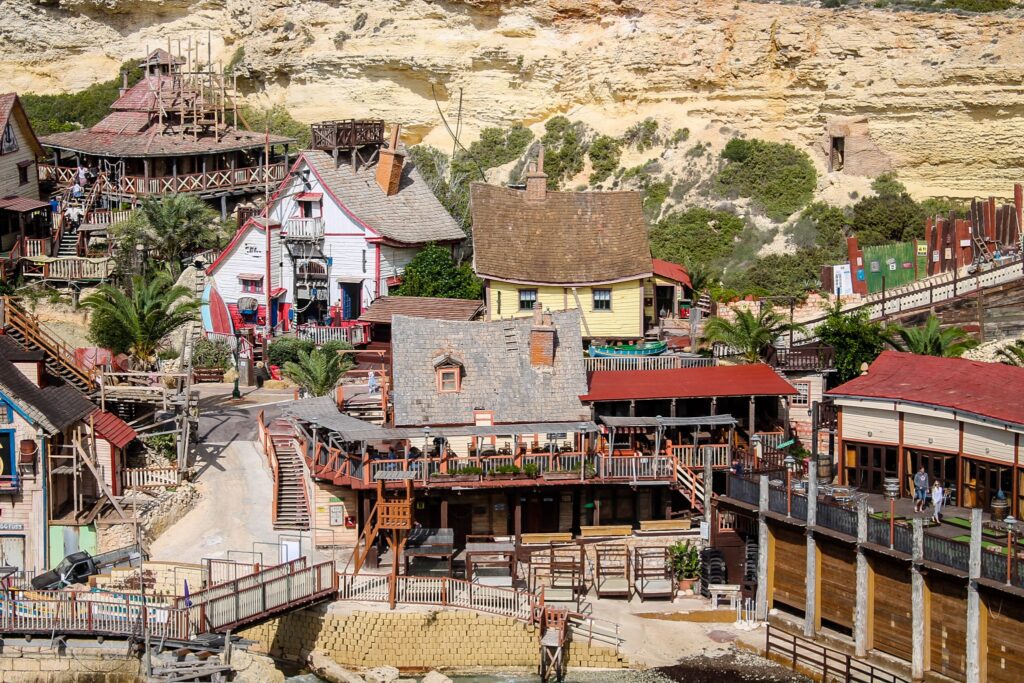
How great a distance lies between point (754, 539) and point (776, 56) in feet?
118

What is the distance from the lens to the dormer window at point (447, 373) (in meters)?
56.0

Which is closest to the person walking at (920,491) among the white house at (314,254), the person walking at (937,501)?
the person walking at (937,501)

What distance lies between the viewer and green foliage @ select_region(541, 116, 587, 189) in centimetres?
8519

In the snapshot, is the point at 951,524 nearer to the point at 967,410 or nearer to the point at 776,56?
the point at 967,410

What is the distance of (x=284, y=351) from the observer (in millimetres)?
68312

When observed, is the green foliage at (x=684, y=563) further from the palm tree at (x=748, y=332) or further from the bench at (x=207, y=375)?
the bench at (x=207, y=375)

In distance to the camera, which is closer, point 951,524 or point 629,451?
point 951,524

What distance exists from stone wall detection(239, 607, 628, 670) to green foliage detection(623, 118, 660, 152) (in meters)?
39.3

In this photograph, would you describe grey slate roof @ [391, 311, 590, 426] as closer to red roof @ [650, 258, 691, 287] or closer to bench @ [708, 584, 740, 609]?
bench @ [708, 584, 740, 609]

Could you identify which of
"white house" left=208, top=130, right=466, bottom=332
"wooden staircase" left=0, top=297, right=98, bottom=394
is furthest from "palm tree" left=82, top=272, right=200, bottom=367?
"white house" left=208, top=130, right=466, bottom=332

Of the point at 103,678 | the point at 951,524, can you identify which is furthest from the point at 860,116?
the point at 103,678

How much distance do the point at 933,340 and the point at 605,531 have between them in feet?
44.0

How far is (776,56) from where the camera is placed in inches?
3231

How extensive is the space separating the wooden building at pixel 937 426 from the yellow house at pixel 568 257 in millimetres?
14238
